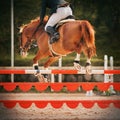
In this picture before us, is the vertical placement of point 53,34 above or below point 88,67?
above

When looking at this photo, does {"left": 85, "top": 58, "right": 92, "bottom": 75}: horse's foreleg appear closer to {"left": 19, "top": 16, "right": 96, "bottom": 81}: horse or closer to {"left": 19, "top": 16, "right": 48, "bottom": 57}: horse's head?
{"left": 19, "top": 16, "right": 96, "bottom": 81}: horse

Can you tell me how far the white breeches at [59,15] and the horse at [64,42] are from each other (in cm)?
3

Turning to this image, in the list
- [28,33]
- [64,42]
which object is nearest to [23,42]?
[28,33]

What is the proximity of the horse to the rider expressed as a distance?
0.08 ft

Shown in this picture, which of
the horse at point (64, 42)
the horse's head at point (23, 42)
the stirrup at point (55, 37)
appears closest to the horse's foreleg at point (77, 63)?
the horse at point (64, 42)

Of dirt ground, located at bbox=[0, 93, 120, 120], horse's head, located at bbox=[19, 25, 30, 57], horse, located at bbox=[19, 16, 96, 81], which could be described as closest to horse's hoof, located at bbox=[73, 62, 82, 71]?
horse, located at bbox=[19, 16, 96, 81]

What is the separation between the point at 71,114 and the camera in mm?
4328

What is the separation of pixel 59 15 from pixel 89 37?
169mm

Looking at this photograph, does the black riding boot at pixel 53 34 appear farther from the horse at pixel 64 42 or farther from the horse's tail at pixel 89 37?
the horse's tail at pixel 89 37

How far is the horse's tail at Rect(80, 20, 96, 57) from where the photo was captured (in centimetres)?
427

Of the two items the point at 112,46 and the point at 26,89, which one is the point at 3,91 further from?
the point at 112,46

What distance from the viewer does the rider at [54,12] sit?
430cm

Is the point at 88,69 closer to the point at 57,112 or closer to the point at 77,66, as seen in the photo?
the point at 77,66

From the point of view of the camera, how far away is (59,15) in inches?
170
